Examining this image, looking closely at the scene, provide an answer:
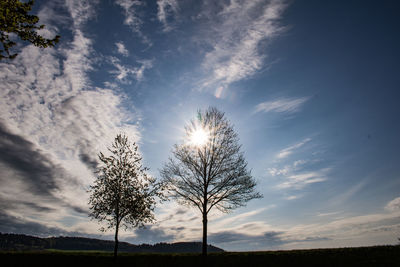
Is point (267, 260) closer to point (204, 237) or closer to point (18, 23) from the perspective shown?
point (204, 237)

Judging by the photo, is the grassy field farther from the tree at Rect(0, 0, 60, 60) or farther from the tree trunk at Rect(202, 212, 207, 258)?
the tree at Rect(0, 0, 60, 60)

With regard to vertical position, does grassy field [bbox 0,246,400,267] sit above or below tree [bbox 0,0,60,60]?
below

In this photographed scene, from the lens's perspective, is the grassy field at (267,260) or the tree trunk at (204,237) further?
the tree trunk at (204,237)

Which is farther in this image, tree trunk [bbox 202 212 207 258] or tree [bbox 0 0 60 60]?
tree trunk [bbox 202 212 207 258]

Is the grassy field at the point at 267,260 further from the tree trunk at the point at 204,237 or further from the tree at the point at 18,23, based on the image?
the tree at the point at 18,23

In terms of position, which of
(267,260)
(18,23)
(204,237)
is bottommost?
(267,260)

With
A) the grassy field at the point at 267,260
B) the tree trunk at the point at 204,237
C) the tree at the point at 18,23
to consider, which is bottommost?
the grassy field at the point at 267,260

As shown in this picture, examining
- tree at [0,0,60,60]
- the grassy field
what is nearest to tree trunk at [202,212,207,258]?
the grassy field

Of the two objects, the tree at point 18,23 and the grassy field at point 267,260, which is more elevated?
the tree at point 18,23

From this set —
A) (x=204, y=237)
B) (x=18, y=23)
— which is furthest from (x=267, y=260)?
(x=18, y=23)

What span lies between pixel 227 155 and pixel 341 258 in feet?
39.6

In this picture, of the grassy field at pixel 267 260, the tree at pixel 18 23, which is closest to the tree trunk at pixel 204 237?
the grassy field at pixel 267 260

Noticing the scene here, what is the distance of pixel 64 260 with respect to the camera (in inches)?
855

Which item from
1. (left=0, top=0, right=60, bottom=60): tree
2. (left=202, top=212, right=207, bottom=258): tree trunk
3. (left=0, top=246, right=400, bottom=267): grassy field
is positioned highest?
(left=0, top=0, right=60, bottom=60): tree
